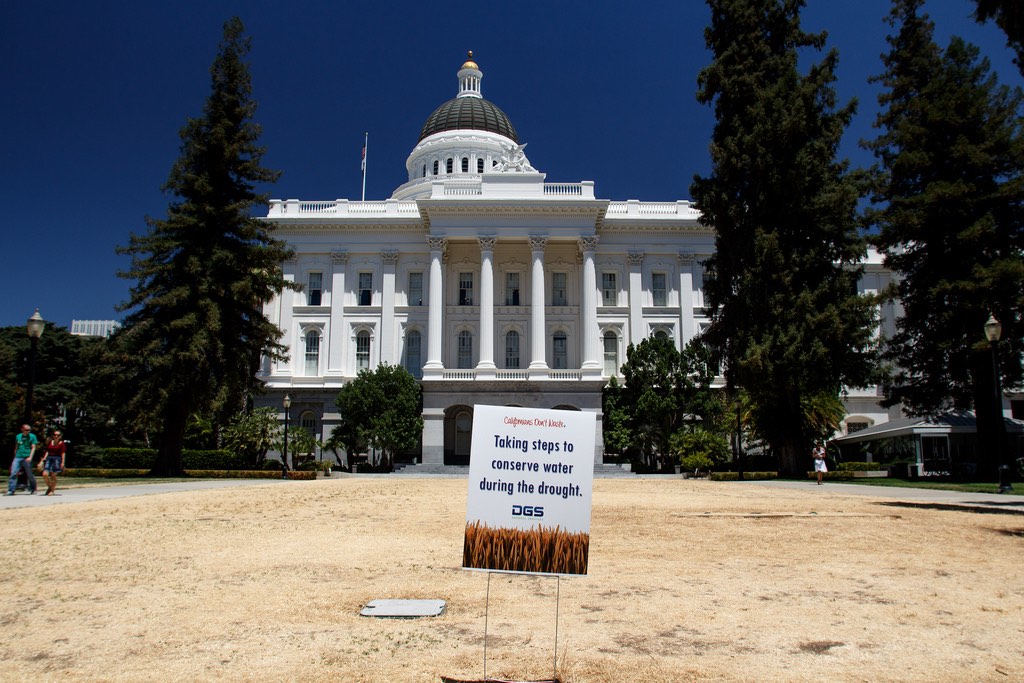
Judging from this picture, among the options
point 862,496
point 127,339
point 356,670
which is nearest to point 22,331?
point 127,339

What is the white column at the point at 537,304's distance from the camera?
159ft

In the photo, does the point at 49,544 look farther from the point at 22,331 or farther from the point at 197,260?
the point at 22,331

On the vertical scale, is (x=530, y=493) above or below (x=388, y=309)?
below

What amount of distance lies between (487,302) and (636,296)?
11.6 metres

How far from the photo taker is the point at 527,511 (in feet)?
18.1

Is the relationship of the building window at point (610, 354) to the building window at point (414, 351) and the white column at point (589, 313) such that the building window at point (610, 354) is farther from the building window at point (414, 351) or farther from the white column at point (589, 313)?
the building window at point (414, 351)

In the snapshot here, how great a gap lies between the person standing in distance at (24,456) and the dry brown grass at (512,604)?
6595 millimetres

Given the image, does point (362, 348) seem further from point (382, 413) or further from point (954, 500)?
point (954, 500)

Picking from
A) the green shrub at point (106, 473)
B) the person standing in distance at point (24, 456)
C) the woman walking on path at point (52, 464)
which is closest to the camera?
the person standing in distance at point (24, 456)

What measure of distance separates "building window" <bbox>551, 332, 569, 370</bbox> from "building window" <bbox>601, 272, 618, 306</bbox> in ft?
13.9

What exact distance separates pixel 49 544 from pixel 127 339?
2466 cm

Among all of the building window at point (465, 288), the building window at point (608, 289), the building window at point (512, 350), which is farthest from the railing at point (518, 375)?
the building window at point (608, 289)

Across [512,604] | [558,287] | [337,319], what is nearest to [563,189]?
[558,287]

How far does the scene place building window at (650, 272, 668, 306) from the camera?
180ft
